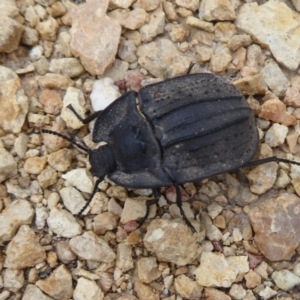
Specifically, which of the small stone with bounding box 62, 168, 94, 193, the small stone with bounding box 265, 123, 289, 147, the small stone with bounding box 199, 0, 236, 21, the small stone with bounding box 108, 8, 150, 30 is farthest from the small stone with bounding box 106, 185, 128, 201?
the small stone with bounding box 199, 0, 236, 21

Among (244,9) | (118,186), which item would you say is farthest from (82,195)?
(244,9)

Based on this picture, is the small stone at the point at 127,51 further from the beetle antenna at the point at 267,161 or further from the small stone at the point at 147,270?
the small stone at the point at 147,270

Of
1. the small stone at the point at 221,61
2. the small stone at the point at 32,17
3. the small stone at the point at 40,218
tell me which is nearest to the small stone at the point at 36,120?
the small stone at the point at 40,218

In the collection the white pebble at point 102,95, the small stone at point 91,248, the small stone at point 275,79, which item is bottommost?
the small stone at point 91,248

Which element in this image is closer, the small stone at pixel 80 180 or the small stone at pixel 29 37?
the small stone at pixel 80 180

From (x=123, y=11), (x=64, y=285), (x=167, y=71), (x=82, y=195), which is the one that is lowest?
(x=64, y=285)

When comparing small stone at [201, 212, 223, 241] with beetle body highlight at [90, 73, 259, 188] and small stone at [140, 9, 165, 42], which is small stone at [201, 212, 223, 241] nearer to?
beetle body highlight at [90, 73, 259, 188]

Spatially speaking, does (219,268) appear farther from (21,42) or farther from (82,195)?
(21,42)
